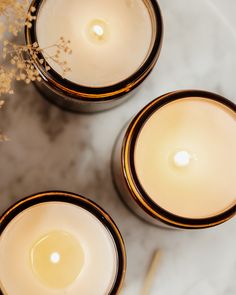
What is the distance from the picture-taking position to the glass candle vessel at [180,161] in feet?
2.19

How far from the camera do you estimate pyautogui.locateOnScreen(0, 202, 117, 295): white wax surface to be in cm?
66

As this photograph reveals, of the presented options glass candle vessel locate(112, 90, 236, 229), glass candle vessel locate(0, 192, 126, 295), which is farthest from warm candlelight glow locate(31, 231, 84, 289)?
glass candle vessel locate(112, 90, 236, 229)

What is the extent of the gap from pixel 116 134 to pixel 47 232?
0.61 feet

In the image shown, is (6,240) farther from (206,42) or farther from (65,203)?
(206,42)

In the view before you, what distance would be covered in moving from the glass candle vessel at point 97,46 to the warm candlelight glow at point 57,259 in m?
0.20

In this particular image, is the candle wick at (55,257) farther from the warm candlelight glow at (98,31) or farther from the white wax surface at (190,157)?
the warm candlelight glow at (98,31)

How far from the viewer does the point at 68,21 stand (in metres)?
0.72

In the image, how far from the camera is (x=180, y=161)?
0.74m

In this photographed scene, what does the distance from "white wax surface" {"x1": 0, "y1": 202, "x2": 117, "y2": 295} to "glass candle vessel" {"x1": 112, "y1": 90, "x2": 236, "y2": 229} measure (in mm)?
77

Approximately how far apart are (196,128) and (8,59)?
12.0 inches

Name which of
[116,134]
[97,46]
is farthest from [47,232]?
[97,46]

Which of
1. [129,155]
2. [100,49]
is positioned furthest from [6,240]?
[100,49]

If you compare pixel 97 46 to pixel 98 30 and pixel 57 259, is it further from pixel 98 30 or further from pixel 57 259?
pixel 57 259

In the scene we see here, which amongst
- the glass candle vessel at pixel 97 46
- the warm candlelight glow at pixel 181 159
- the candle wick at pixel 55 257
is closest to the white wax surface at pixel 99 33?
the glass candle vessel at pixel 97 46
